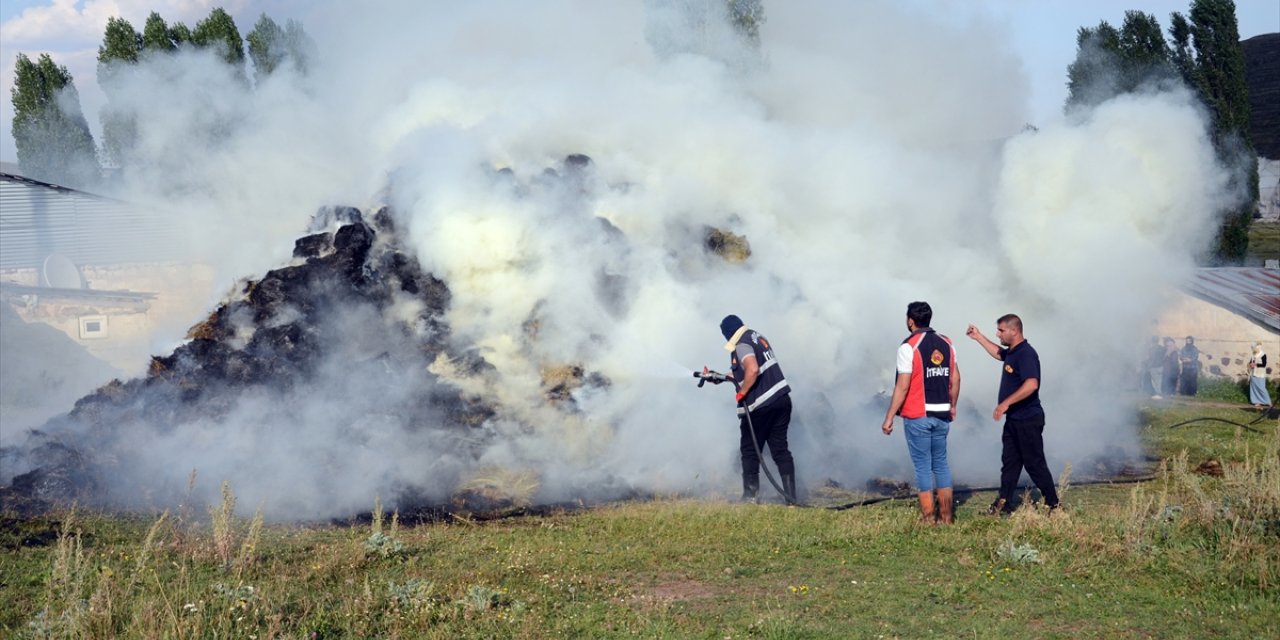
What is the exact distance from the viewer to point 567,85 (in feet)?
53.0

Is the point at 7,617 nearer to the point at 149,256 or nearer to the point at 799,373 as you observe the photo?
the point at 799,373

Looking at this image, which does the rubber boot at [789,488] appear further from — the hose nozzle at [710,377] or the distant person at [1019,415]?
the distant person at [1019,415]

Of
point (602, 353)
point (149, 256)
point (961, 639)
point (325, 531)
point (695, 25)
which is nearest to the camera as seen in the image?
point (961, 639)

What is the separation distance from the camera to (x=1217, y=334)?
22.8 metres

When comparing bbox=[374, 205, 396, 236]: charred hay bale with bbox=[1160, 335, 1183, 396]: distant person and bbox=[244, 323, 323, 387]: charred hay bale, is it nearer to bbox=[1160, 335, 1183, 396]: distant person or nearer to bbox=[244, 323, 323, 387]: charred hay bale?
bbox=[244, 323, 323, 387]: charred hay bale

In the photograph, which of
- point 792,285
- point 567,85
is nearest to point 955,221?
point 792,285

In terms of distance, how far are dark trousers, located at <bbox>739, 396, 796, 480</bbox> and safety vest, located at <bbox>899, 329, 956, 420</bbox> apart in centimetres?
182

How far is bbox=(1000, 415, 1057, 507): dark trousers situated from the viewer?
9499 millimetres

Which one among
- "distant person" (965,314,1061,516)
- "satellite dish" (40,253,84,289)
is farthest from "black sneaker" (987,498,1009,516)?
"satellite dish" (40,253,84,289)

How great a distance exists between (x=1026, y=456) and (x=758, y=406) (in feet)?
8.58

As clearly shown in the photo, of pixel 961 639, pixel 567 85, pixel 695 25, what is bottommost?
pixel 961 639

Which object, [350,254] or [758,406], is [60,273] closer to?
[350,254]

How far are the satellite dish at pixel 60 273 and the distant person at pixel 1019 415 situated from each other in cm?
2573

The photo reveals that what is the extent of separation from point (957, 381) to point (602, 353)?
452cm
